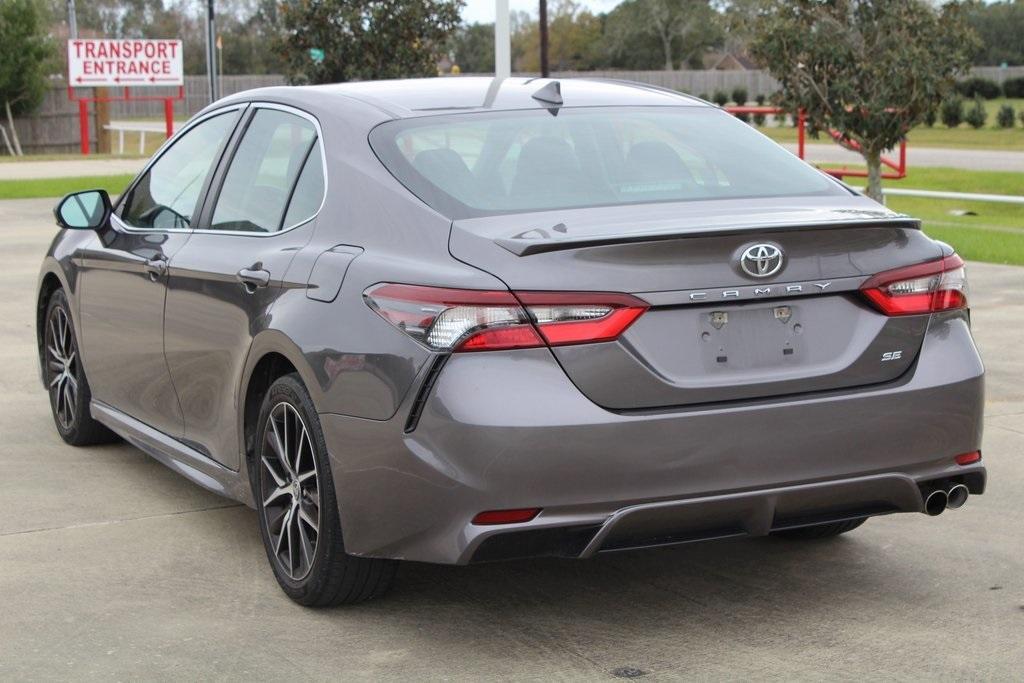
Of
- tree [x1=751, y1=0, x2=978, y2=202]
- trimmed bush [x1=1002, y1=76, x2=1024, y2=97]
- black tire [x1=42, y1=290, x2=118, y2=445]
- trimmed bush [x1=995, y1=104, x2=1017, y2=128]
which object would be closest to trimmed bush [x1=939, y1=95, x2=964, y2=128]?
trimmed bush [x1=995, y1=104, x2=1017, y2=128]

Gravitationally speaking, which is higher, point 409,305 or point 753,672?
point 409,305

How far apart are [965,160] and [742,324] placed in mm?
28462

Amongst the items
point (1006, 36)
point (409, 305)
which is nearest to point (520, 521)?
point (409, 305)

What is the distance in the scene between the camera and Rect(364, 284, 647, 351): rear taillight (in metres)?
4.21

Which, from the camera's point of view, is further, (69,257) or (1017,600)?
(69,257)

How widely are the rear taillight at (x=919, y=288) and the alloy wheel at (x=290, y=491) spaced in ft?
5.53

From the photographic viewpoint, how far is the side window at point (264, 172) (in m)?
5.34

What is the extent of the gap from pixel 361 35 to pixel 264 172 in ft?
68.4

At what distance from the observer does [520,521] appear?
4.25 metres

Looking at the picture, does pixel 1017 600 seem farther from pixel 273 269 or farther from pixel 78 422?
pixel 78 422

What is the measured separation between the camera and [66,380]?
7.36 meters

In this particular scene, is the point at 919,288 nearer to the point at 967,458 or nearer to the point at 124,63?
the point at 967,458

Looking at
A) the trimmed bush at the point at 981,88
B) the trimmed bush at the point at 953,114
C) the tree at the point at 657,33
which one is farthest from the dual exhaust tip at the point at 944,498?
the tree at the point at 657,33

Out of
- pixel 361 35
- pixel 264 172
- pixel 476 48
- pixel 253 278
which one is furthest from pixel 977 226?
pixel 476 48
